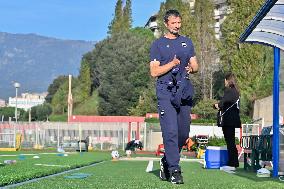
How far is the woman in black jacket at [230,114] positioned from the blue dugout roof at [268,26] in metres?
Result: 0.94

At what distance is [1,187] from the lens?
5.50 metres

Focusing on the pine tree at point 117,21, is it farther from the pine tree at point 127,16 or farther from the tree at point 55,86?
the tree at point 55,86

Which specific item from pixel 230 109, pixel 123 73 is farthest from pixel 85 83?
pixel 230 109

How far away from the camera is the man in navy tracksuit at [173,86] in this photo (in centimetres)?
656

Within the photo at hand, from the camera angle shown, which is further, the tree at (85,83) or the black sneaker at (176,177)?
the tree at (85,83)

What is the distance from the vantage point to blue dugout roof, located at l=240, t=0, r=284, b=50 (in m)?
8.23

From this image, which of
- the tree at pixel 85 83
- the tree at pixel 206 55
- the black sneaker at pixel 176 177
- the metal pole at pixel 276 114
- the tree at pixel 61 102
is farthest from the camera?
the tree at pixel 61 102

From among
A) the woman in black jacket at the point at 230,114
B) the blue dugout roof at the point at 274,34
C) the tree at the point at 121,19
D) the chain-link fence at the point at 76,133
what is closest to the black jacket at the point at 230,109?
the woman in black jacket at the point at 230,114

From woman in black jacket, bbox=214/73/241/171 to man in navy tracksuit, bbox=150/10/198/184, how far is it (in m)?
3.77

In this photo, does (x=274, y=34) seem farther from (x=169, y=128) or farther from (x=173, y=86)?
(x=169, y=128)

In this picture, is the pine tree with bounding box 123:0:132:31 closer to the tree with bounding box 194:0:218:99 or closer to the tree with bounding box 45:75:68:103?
the tree with bounding box 194:0:218:99

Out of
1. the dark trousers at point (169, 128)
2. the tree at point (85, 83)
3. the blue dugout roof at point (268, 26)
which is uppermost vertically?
the tree at point (85, 83)

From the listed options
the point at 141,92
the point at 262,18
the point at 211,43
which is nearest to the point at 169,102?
the point at 262,18

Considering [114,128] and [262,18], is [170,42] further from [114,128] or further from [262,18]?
[114,128]
